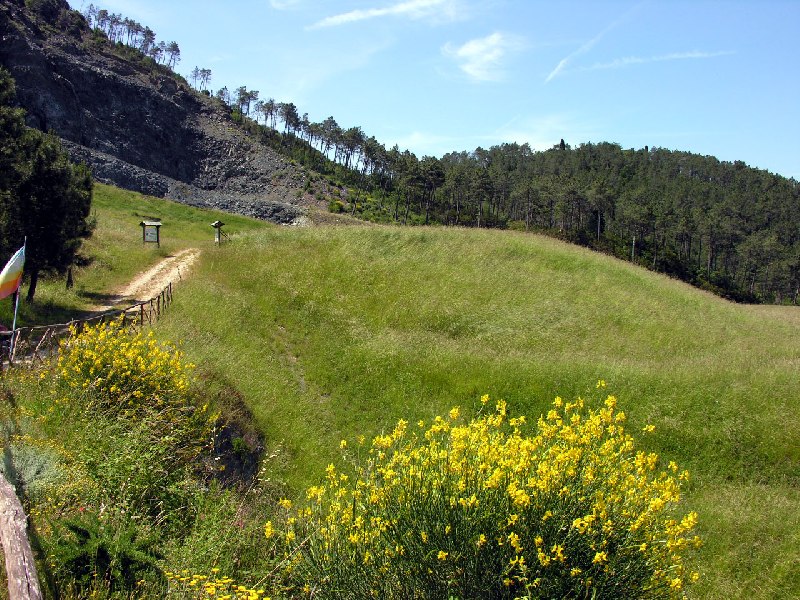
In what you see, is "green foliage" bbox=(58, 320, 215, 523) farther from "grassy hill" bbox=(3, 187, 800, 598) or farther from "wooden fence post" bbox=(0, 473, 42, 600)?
"grassy hill" bbox=(3, 187, 800, 598)

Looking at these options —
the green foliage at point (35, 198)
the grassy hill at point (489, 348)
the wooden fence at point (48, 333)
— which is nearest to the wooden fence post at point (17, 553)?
the wooden fence at point (48, 333)

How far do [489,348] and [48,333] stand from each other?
14.4 metres

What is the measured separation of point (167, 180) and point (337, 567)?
265 ft

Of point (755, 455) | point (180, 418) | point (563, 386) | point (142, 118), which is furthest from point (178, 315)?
point (142, 118)

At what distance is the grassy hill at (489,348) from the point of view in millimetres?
14078

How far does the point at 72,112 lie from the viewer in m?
74.9

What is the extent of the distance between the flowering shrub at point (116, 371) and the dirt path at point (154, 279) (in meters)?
11.3

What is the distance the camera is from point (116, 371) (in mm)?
10555

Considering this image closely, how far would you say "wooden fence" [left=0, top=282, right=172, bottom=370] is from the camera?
37.2ft

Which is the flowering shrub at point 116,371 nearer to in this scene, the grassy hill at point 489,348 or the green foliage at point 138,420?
the green foliage at point 138,420

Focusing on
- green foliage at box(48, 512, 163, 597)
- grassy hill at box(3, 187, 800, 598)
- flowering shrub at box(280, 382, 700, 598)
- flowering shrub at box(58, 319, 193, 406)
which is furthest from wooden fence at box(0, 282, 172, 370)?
flowering shrub at box(280, 382, 700, 598)

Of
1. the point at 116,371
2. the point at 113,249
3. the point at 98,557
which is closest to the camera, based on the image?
the point at 98,557

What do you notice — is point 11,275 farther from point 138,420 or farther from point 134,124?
point 134,124

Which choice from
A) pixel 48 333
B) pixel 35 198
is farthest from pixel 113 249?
pixel 48 333
